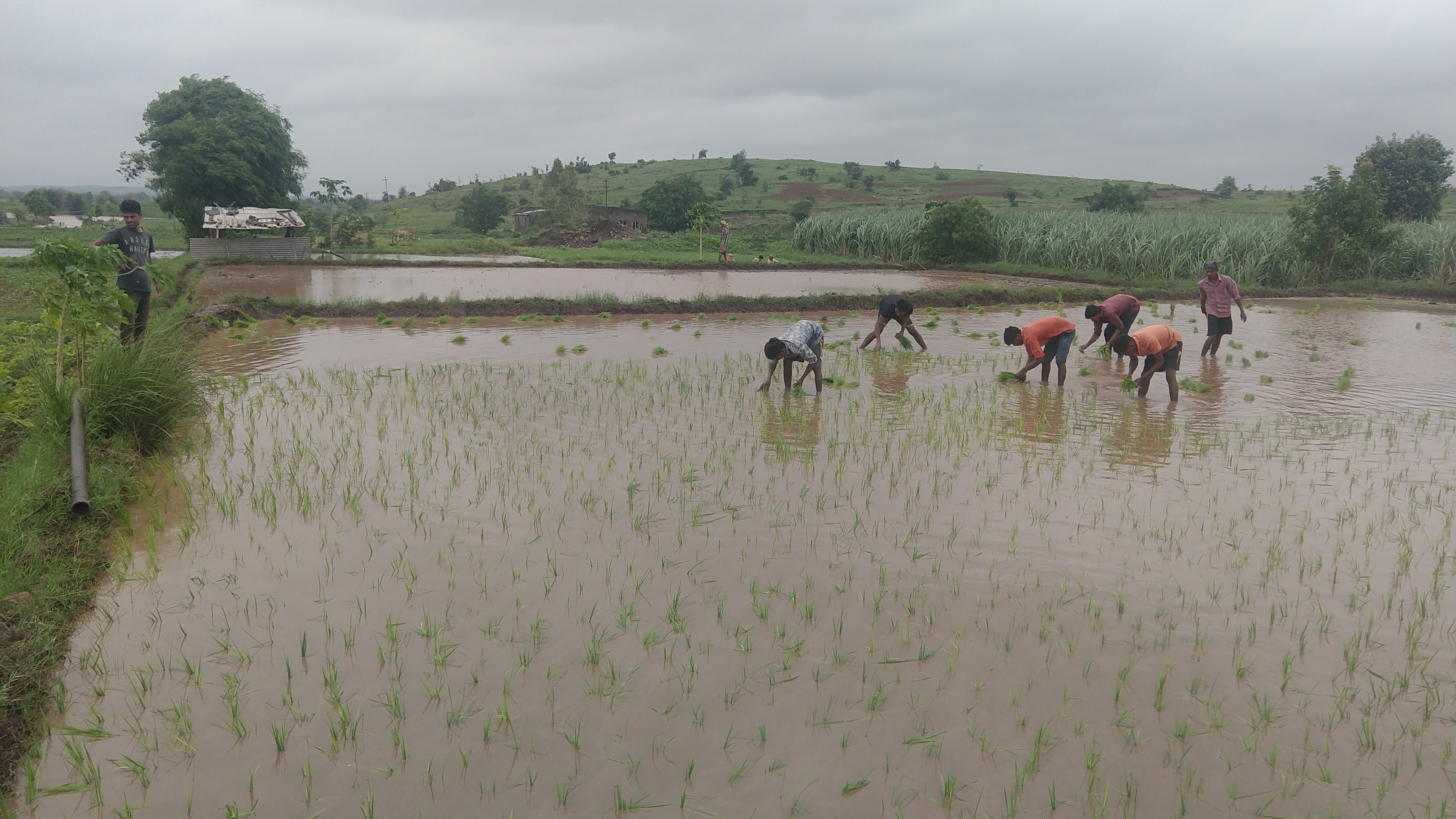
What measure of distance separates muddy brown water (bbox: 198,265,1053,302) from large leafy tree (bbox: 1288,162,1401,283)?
266 inches

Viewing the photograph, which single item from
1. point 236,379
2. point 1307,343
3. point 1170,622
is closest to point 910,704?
point 1170,622

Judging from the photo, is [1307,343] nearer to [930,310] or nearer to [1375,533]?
[930,310]

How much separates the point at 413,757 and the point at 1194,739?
3.11 meters

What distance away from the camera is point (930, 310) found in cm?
1758

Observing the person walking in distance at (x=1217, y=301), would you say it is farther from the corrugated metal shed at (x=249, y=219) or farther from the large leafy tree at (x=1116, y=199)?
the large leafy tree at (x=1116, y=199)

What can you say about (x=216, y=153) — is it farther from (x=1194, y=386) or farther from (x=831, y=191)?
(x=831, y=191)

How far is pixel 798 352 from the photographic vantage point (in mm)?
8641

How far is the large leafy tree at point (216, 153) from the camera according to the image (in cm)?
3228

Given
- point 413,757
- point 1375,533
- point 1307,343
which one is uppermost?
point 1307,343

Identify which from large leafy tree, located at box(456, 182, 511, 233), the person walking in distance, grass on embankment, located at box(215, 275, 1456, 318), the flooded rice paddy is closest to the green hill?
large leafy tree, located at box(456, 182, 511, 233)

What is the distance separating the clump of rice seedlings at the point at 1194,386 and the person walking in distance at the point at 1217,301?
212 centimetres

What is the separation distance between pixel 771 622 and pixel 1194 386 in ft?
25.2

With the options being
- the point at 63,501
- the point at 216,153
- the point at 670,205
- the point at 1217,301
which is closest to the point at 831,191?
the point at 670,205

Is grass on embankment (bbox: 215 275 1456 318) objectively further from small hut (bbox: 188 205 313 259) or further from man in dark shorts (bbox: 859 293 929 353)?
small hut (bbox: 188 205 313 259)
